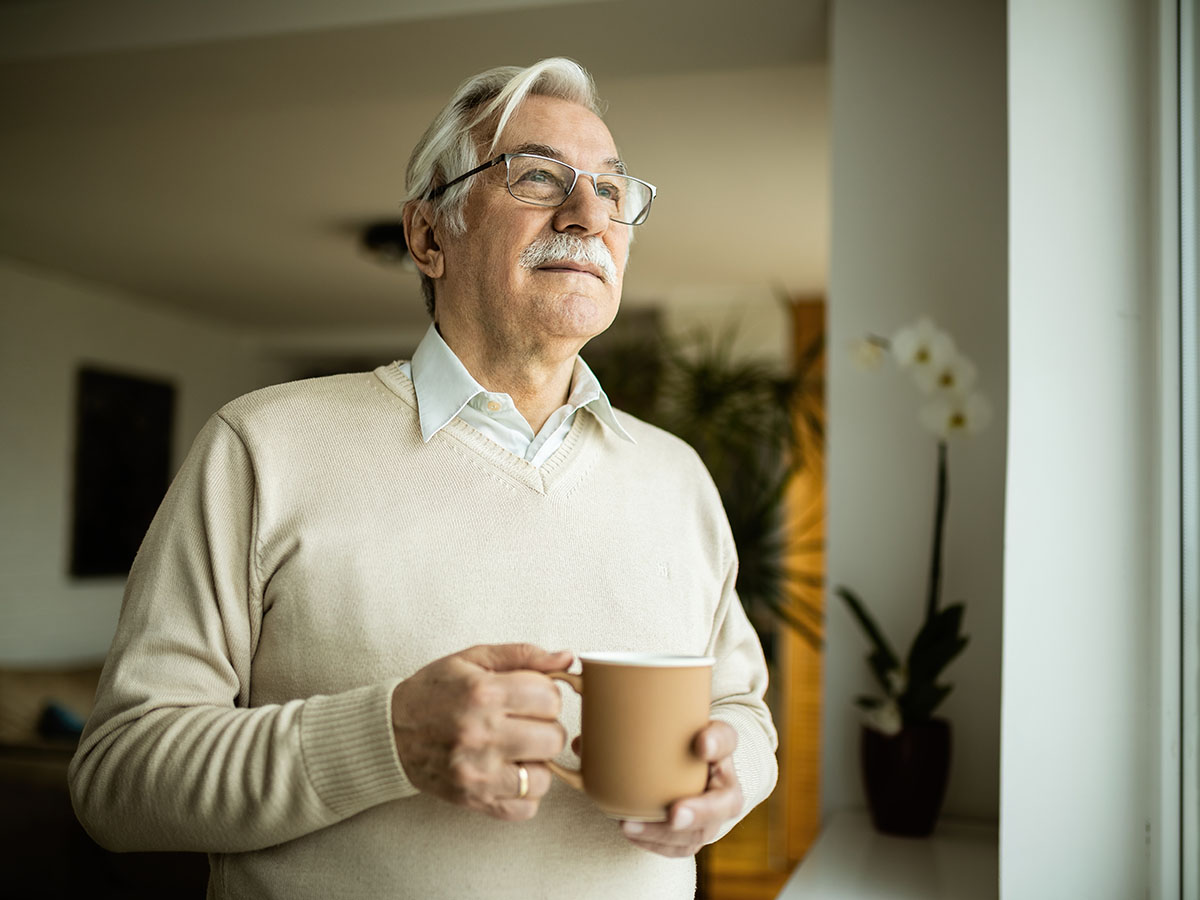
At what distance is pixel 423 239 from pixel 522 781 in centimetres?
77

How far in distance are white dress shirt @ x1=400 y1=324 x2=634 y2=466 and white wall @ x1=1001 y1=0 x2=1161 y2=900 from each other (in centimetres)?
58

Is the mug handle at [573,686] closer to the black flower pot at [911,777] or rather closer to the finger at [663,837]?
the finger at [663,837]

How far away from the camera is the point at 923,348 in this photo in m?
1.87


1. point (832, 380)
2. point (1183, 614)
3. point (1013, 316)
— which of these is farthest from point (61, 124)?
point (1183, 614)

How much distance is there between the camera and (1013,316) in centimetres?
130

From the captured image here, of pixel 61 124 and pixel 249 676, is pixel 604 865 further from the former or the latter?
pixel 61 124

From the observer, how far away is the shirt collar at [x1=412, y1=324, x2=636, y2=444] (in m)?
1.13

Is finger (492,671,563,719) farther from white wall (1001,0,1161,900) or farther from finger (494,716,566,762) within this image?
white wall (1001,0,1161,900)

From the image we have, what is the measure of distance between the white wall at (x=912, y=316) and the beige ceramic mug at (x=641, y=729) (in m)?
1.28

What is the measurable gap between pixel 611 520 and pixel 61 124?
2.54 metres

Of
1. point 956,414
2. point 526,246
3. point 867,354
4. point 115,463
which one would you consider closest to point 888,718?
point 956,414

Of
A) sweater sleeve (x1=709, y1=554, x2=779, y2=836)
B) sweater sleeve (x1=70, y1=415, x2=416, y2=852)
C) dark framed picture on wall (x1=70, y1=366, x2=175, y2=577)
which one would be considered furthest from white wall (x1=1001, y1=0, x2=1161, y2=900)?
dark framed picture on wall (x1=70, y1=366, x2=175, y2=577)

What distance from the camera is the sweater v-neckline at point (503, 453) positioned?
3.67 ft

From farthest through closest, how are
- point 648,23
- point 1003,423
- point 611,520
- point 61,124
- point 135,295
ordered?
1. point 135,295
2. point 61,124
3. point 648,23
4. point 1003,423
5. point 611,520
